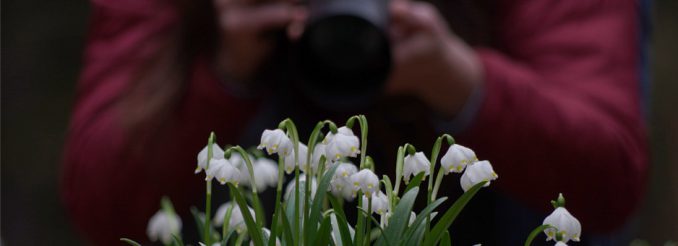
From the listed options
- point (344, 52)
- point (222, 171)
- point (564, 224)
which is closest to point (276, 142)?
point (222, 171)

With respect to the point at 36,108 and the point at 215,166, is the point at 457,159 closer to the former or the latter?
the point at 215,166

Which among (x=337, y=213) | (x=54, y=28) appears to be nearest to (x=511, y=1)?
(x=54, y=28)

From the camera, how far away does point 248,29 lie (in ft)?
3.38

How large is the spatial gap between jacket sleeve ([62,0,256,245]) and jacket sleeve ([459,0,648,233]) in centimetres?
25

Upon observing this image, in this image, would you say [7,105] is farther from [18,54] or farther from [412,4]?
[412,4]

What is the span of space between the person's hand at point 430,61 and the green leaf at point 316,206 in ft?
1.55

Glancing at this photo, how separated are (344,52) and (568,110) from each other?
0.28 m

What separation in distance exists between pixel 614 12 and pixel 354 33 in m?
0.35

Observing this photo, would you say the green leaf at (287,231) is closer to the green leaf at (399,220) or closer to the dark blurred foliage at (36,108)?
the green leaf at (399,220)

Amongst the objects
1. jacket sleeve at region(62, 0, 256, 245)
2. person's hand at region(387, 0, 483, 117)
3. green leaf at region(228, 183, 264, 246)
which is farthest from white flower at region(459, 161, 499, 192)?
jacket sleeve at region(62, 0, 256, 245)

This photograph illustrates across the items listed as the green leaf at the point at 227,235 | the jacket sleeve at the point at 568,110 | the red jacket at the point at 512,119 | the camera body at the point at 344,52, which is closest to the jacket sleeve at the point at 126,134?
the red jacket at the point at 512,119

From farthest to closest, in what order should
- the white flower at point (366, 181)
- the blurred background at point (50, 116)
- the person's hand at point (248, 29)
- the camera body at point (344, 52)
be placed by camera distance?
the blurred background at point (50, 116) < the person's hand at point (248, 29) < the camera body at point (344, 52) < the white flower at point (366, 181)

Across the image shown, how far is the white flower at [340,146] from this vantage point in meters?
0.52

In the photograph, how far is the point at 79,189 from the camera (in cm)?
114
